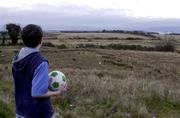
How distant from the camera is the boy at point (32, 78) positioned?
14.5ft

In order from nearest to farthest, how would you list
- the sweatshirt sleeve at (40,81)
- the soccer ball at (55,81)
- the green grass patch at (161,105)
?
1. the sweatshirt sleeve at (40,81)
2. the soccer ball at (55,81)
3. the green grass patch at (161,105)

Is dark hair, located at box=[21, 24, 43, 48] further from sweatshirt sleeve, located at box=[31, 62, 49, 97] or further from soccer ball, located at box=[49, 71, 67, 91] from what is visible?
soccer ball, located at box=[49, 71, 67, 91]

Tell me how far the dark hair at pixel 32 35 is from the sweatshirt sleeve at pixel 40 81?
0.79 feet

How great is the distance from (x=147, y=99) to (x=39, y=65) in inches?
260

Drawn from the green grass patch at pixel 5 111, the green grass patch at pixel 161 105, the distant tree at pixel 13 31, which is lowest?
the distant tree at pixel 13 31

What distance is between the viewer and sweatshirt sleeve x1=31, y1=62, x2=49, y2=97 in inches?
173

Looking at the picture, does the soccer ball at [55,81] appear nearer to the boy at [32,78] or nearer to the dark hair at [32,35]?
the boy at [32,78]

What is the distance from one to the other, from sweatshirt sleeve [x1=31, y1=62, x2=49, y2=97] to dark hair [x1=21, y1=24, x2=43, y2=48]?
0.79ft

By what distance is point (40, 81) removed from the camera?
439cm

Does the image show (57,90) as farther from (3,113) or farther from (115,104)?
(115,104)

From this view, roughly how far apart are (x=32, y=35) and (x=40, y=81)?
1.50 ft

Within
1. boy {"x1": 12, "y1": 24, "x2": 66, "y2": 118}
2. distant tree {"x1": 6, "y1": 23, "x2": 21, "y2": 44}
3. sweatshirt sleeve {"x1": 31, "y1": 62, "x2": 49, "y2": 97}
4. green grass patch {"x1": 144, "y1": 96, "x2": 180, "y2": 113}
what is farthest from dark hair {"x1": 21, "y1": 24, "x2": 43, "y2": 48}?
distant tree {"x1": 6, "y1": 23, "x2": 21, "y2": 44}

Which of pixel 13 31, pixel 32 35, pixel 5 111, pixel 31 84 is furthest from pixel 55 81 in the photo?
pixel 13 31

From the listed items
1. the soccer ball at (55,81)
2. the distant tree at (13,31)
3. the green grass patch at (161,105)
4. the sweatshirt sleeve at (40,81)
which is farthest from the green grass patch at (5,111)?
the distant tree at (13,31)
